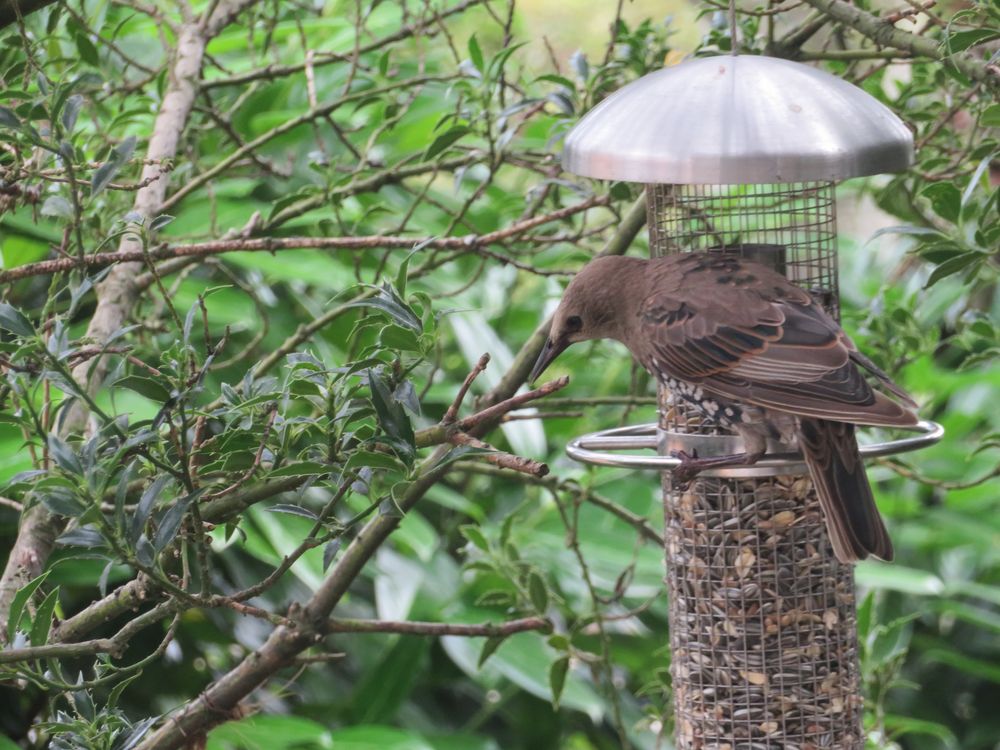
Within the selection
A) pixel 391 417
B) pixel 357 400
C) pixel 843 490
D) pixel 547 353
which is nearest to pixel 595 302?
pixel 547 353

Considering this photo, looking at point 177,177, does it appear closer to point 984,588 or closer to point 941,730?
point 941,730

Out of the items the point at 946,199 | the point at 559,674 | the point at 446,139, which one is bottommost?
the point at 559,674

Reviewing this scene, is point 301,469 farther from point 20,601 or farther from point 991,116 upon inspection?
point 991,116

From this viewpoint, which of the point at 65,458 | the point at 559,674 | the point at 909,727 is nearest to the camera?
the point at 65,458

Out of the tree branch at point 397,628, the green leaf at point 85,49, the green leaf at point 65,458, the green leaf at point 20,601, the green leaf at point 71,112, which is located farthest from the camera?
the green leaf at point 85,49

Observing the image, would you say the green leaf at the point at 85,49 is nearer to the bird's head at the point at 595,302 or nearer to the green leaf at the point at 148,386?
the bird's head at the point at 595,302

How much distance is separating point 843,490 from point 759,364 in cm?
27

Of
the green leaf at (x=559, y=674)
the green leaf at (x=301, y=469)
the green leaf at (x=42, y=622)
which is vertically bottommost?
the green leaf at (x=559, y=674)

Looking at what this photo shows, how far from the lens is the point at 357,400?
69.3 inches

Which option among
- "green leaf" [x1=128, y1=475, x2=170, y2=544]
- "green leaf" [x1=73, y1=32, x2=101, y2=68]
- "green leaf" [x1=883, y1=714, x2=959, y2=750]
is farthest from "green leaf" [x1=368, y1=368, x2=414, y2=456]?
"green leaf" [x1=883, y1=714, x2=959, y2=750]

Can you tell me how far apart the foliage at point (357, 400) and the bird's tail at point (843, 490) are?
34 cm

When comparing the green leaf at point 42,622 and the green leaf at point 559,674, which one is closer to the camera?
the green leaf at point 42,622

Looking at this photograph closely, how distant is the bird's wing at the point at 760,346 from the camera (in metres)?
2.23

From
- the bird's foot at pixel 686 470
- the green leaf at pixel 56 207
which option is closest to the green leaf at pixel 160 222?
the green leaf at pixel 56 207
